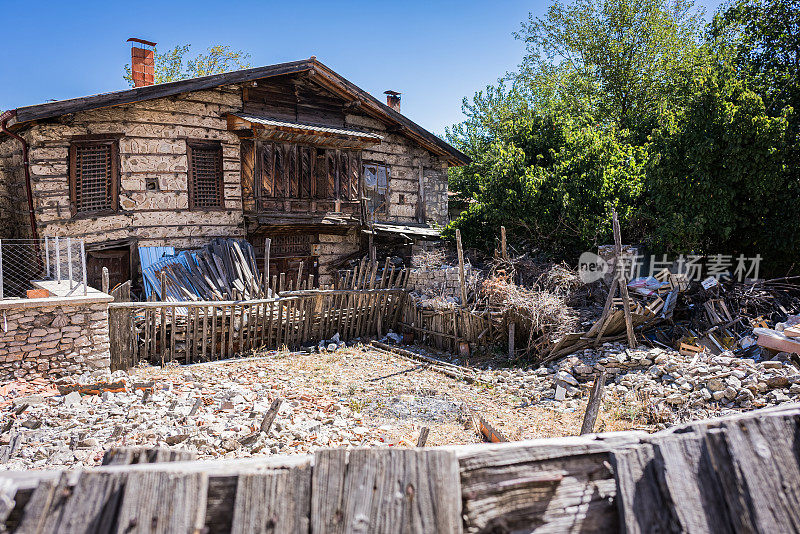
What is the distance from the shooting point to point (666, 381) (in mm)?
8383

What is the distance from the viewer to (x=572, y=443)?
1651 millimetres

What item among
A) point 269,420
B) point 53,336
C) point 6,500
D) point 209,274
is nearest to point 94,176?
point 209,274

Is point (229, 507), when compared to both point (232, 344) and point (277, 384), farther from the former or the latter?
point (232, 344)

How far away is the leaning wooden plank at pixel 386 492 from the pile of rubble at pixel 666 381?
6684mm

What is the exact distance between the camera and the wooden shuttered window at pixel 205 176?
13570 millimetres

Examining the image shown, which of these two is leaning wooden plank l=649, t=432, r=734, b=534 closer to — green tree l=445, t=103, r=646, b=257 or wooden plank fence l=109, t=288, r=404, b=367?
wooden plank fence l=109, t=288, r=404, b=367

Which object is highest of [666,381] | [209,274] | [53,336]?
[209,274]

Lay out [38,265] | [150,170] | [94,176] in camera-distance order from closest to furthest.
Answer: [38,265] → [94,176] → [150,170]

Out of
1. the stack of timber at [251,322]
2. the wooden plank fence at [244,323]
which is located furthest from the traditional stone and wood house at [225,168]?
the wooden plank fence at [244,323]

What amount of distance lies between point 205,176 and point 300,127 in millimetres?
2822

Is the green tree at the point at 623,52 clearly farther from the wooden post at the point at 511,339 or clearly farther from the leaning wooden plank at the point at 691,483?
the leaning wooden plank at the point at 691,483

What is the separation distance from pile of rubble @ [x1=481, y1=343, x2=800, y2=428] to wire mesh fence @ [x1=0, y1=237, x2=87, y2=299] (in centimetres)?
807

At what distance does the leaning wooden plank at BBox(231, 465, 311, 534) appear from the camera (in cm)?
145

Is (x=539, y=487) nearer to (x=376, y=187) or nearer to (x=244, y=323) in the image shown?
(x=244, y=323)
